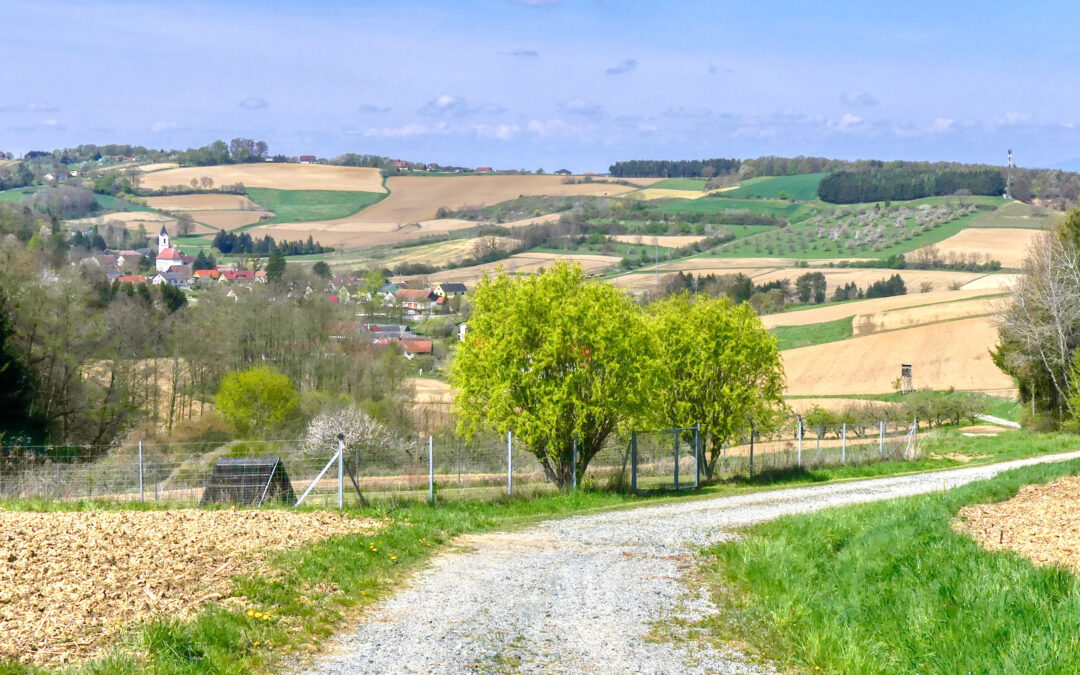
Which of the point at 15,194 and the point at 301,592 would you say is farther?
the point at 15,194

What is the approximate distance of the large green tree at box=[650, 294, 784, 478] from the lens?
115 feet

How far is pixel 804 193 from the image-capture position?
184000 mm

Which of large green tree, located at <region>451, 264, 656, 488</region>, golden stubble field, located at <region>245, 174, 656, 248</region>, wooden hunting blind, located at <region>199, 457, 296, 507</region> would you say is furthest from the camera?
golden stubble field, located at <region>245, 174, 656, 248</region>

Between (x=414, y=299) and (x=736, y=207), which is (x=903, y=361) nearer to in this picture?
(x=414, y=299)

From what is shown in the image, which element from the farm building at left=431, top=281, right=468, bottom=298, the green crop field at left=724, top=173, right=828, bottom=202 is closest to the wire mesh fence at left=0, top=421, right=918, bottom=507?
the farm building at left=431, top=281, right=468, bottom=298

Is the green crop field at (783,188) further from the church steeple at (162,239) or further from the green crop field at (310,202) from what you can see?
the church steeple at (162,239)

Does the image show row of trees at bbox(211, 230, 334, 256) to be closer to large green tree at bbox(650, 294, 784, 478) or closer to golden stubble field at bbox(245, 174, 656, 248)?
golden stubble field at bbox(245, 174, 656, 248)

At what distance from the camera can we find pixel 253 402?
5738 cm

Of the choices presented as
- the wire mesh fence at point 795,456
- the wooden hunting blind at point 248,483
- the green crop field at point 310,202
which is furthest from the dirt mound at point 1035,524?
the green crop field at point 310,202

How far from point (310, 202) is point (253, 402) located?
13180cm

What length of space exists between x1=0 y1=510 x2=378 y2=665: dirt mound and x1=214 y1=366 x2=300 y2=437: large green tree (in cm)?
4118

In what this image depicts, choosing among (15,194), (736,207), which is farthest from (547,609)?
(15,194)

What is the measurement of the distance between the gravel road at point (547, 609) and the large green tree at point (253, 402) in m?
40.1

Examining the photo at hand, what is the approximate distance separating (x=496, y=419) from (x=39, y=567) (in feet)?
55.0
